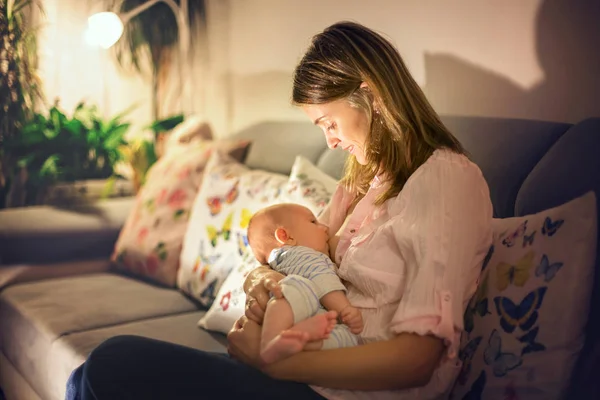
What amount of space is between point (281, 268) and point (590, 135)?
603 millimetres

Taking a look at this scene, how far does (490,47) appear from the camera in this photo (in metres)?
1.62

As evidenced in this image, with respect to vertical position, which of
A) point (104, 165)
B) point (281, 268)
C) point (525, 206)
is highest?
point (525, 206)

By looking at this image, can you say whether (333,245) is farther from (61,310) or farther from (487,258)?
(61,310)

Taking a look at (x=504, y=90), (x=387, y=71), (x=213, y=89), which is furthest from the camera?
(x=213, y=89)

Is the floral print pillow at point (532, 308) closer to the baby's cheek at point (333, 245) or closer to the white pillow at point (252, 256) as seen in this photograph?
the baby's cheek at point (333, 245)

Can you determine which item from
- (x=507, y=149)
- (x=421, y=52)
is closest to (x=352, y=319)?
(x=507, y=149)

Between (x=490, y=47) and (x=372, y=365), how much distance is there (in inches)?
36.8

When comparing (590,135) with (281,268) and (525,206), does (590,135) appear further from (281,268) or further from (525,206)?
(281,268)

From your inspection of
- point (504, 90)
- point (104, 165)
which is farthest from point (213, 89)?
point (504, 90)

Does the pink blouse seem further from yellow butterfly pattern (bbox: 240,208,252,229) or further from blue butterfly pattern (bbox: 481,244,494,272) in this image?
yellow butterfly pattern (bbox: 240,208,252,229)

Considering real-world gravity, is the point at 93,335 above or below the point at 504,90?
below

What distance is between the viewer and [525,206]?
120cm

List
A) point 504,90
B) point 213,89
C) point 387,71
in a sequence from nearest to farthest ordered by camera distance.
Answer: point 387,71
point 504,90
point 213,89

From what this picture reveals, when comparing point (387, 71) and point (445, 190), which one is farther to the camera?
point (387, 71)
